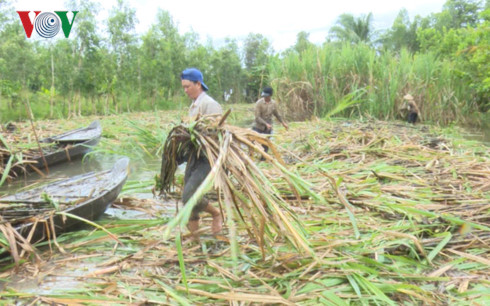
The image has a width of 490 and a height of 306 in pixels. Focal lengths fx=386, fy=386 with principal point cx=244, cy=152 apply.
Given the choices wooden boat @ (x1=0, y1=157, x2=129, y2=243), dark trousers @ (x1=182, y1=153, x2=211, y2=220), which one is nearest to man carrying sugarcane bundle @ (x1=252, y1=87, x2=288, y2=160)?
wooden boat @ (x1=0, y1=157, x2=129, y2=243)

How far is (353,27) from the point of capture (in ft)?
99.9

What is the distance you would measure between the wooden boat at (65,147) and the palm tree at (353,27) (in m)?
25.3

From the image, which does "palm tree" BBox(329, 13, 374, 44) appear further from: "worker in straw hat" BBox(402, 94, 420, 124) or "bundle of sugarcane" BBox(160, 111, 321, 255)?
"bundle of sugarcane" BBox(160, 111, 321, 255)

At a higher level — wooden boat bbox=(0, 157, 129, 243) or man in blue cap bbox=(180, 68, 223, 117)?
man in blue cap bbox=(180, 68, 223, 117)

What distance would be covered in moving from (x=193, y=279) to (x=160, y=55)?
64.1 ft

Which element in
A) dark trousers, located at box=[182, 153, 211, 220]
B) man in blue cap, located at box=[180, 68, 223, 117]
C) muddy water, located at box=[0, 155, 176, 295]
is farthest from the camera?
man in blue cap, located at box=[180, 68, 223, 117]

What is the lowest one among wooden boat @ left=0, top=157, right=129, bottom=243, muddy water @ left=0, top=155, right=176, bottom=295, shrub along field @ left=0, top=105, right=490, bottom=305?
muddy water @ left=0, top=155, right=176, bottom=295

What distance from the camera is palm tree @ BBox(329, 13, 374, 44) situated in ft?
97.7

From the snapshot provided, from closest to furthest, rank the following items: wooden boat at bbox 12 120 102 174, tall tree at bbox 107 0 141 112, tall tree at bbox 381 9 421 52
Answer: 1. wooden boat at bbox 12 120 102 174
2. tall tree at bbox 107 0 141 112
3. tall tree at bbox 381 9 421 52

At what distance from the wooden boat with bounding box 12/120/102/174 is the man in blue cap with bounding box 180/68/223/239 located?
148 inches

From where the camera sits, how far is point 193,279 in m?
2.48

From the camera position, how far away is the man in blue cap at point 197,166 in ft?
9.93

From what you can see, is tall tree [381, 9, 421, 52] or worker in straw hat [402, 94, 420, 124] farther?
tall tree [381, 9, 421, 52]

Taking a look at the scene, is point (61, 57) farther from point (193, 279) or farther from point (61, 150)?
point (193, 279)
